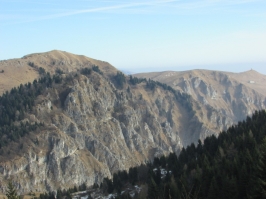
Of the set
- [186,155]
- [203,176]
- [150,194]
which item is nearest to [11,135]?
[186,155]

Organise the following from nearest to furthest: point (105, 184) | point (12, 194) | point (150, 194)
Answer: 1. point (12, 194)
2. point (150, 194)
3. point (105, 184)

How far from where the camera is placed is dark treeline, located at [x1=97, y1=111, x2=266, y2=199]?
222 ft

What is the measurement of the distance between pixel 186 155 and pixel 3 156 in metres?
106

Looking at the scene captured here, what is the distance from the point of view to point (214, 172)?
85.2 m

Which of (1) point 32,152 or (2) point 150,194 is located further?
(1) point 32,152

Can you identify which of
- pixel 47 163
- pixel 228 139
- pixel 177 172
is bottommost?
pixel 47 163

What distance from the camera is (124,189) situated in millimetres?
Result: 128250

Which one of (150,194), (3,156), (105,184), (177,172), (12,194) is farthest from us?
(3,156)

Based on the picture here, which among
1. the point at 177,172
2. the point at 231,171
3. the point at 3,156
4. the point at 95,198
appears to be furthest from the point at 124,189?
the point at 3,156

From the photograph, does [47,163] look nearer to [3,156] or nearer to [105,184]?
[3,156]

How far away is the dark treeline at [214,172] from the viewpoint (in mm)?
67812

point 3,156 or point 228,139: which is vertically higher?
point 228,139

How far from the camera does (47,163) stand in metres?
198

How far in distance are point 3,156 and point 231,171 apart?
5562 inches
